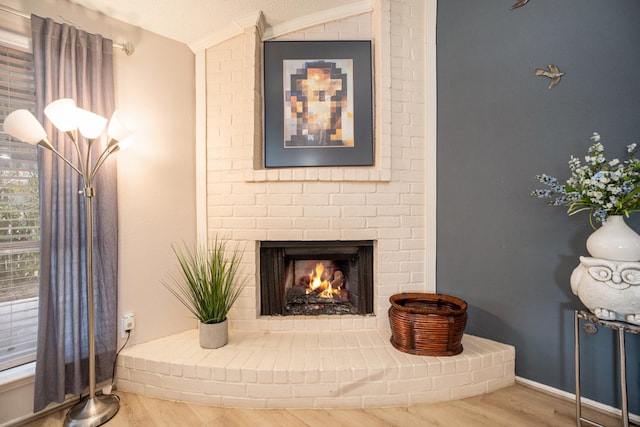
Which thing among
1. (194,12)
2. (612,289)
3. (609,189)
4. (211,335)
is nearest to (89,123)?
(194,12)

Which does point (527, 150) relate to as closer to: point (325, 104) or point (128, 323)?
point (325, 104)

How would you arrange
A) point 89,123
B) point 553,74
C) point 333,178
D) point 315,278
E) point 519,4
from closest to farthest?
point 89,123 → point 553,74 → point 519,4 → point 333,178 → point 315,278

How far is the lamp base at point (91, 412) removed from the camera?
137cm

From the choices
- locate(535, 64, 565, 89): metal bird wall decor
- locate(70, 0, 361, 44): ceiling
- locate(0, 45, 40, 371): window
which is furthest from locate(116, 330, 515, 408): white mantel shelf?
locate(70, 0, 361, 44): ceiling

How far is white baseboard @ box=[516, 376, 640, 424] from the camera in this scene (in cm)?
140

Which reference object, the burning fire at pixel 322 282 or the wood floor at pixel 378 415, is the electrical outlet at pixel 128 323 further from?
the burning fire at pixel 322 282

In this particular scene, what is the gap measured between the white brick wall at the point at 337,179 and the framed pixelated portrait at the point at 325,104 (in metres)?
0.09

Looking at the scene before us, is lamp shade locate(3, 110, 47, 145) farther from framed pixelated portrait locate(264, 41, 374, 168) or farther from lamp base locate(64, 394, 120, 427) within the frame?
lamp base locate(64, 394, 120, 427)

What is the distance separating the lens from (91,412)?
4.61 feet

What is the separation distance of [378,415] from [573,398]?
1.09 meters

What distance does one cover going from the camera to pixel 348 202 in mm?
1947

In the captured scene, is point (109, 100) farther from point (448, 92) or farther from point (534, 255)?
point (534, 255)

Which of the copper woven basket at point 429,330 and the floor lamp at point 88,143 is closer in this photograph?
the floor lamp at point 88,143

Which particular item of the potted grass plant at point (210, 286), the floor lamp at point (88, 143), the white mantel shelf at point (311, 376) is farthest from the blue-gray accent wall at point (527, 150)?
the floor lamp at point (88, 143)
